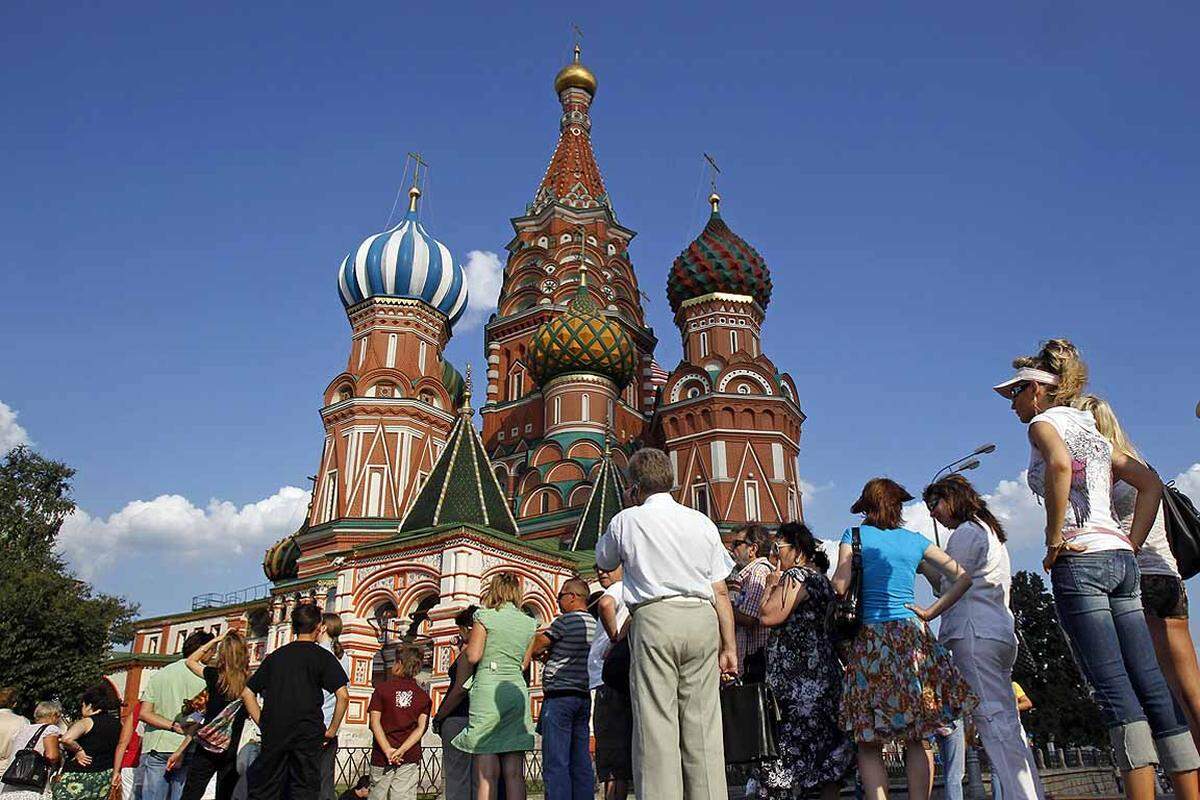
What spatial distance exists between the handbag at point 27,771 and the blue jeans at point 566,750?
3.28 m

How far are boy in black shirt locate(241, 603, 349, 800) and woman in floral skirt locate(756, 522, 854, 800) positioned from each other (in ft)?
7.98

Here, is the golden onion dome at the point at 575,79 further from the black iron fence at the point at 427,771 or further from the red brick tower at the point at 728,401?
the black iron fence at the point at 427,771

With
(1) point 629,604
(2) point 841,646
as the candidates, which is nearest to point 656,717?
(1) point 629,604

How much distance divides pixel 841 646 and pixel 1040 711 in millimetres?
32234

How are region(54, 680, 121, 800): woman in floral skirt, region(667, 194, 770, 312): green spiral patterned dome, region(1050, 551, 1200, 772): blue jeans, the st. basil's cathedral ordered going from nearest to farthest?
region(1050, 551, 1200, 772): blue jeans → region(54, 680, 121, 800): woman in floral skirt → the st. basil's cathedral → region(667, 194, 770, 312): green spiral patterned dome

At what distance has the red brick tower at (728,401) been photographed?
2644 centimetres

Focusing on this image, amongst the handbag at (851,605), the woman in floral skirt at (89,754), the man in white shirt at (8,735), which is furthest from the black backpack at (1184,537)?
the man in white shirt at (8,735)

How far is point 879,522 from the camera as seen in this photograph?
4.52 meters

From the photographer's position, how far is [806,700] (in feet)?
15.0

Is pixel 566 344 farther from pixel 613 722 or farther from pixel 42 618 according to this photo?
pixel 613 722

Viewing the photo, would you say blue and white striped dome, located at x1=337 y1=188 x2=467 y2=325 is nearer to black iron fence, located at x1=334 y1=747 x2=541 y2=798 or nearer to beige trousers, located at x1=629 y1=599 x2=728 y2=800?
black iron fence, located at x1=334 y1=747 x2=541 y2=798

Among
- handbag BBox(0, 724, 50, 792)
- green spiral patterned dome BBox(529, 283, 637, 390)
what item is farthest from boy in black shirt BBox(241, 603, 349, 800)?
green spiral patterned dome BBox(529, 283, 637, 390)

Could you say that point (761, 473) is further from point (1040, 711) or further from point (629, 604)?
point (629, 604)

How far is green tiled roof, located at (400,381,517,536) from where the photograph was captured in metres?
21.0
